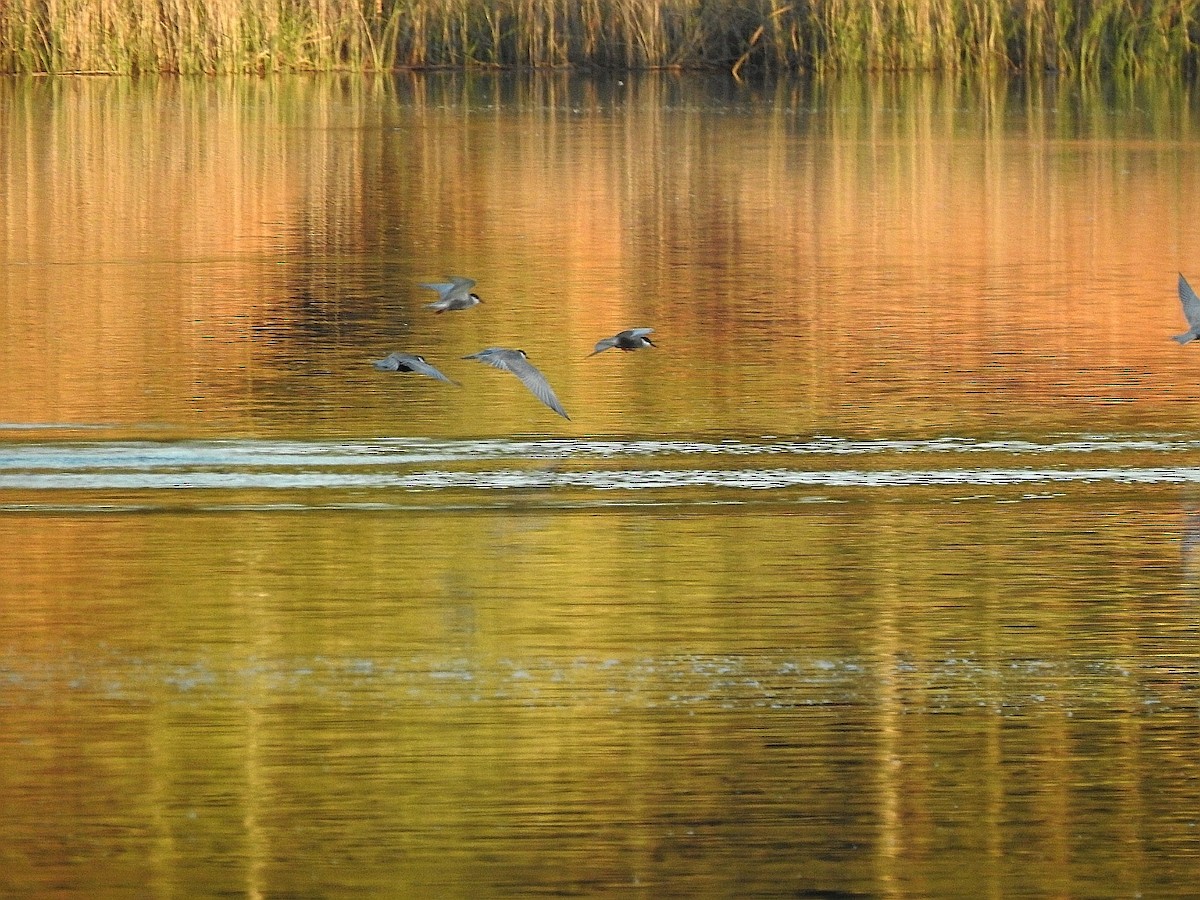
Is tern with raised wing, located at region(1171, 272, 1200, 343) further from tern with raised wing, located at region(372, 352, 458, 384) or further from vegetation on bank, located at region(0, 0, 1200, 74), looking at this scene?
Result: vegetation on bank, located at region(0, 0, 1200, 74)

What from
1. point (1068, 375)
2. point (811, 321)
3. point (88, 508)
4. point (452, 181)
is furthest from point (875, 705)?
point (452, 181)

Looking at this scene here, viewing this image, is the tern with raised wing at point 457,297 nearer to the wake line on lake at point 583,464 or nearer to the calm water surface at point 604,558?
the calm water surface at point 604,558

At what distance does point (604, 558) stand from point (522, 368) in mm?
1968

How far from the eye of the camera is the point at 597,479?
31.9ft

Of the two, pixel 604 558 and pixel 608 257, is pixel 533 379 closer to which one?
pixel 604 558

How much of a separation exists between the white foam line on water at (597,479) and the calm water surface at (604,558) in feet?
0.10

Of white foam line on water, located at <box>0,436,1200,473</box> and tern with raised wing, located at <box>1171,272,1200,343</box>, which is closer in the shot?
white foam line on water, located at <box>0,436,1200,473</box>

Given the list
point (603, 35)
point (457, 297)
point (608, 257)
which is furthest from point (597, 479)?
point (603, 35)

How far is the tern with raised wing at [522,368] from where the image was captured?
9984 mm

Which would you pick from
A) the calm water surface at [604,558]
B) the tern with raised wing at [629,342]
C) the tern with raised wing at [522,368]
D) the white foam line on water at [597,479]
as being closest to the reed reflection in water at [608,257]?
the calm water surface at [604,558]

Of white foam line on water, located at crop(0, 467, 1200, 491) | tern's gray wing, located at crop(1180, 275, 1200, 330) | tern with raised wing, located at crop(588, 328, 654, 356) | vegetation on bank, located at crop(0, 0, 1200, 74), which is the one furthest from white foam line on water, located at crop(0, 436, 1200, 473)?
vegetation on bank, located at crop(0, 0, 1200, 74)

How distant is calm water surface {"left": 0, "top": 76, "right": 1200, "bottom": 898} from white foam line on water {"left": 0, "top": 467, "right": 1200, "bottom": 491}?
0.03 meters

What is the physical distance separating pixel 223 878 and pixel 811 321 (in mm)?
9023

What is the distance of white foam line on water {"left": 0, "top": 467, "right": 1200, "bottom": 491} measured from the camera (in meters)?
9.56
